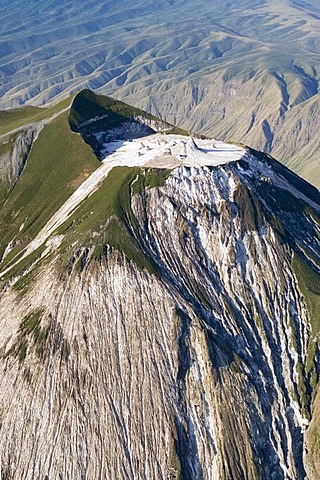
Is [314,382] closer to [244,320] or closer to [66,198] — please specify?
[244,320]

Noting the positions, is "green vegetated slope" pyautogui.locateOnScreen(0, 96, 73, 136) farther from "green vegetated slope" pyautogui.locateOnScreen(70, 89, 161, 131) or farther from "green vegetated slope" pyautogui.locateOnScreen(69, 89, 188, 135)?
"green vegetated slope" pyautogui.locateOnScreen(69, 89, 188, 135)

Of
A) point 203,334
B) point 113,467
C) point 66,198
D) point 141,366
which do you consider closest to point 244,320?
point 203,334

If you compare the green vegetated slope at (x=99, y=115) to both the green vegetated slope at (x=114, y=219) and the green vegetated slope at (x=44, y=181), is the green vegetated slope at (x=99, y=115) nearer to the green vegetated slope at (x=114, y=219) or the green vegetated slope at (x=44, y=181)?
the green vegetated slope at (x=44, y=181)

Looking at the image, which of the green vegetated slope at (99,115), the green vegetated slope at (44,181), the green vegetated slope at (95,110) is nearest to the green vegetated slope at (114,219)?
the green vegetated slope at (44,181)

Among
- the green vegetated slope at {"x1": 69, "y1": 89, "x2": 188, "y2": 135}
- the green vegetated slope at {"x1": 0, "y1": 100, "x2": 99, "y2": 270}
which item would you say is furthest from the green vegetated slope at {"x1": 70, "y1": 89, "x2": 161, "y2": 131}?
the green vegetated slope at {"x1": 0, "y1": 100, "x2": 99, "y2": 270}

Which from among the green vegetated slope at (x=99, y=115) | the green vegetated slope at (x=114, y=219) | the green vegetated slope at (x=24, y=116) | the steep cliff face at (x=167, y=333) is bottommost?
the steep cliff face at (x=167, y=333)

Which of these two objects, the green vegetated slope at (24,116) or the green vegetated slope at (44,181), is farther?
the green vegetated slope at (24,116)

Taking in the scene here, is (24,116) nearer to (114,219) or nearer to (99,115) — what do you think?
(99,115)
